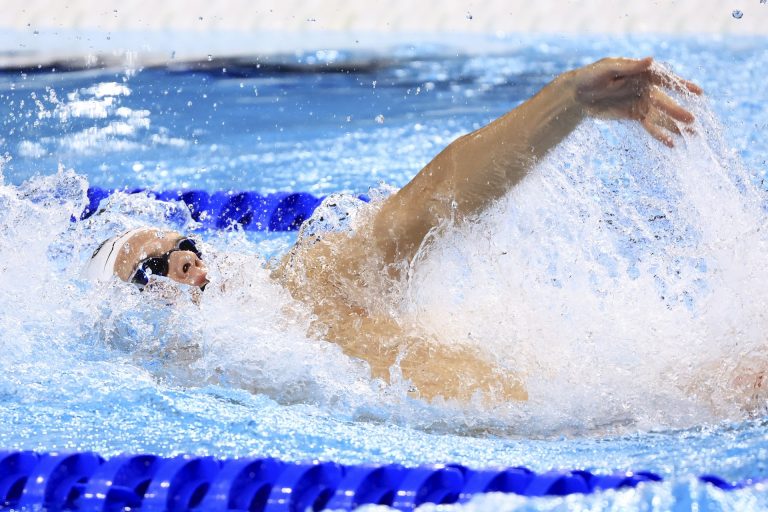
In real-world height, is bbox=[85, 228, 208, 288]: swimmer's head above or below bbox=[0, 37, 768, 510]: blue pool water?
above

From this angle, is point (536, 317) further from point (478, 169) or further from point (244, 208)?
point (244, 208)

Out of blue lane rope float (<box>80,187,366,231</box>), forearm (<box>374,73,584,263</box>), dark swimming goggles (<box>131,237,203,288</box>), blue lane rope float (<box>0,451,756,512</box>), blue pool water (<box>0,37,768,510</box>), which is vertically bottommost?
blue lane rope float (<box>0,451,756,512</box>)

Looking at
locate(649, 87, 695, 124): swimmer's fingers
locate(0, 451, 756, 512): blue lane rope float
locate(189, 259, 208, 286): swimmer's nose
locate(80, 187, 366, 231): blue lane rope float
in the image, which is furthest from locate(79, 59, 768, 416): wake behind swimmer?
locate(80, 187, 366, 231): blue lane rope float

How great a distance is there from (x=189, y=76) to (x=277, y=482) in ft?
14.6

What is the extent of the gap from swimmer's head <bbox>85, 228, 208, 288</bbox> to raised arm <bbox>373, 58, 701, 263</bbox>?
439 mm

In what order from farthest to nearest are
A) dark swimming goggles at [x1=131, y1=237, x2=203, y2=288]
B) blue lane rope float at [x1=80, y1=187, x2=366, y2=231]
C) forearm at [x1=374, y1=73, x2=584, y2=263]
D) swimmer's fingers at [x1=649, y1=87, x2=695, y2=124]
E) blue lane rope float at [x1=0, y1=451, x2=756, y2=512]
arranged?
blue lane rope float at [x1=80, y1=187, x2=366, y2=231]
dark swimming goggles at [x1=131, y1=237, x2=203, y2=288]
forearm at [x1=374, y1=73, x2=584, y2=263]
swimmer's fingers at [x1=649, y1=87, x2=695, y2=124]
blue lane rope float at [x1=0, y1=451, x2=756, y2=512]

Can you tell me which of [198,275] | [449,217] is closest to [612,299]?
[449,217]

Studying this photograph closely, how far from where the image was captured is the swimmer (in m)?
1.73

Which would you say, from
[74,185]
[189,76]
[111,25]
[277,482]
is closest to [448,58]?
[189,76]

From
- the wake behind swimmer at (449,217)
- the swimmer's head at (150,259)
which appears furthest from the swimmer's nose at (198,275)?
the wake behind swimmer at (449,217)

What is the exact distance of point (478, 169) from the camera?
1947mm

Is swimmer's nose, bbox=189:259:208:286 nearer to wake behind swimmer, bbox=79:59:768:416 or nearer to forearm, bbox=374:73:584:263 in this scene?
wake behind swimmer, bbox=79:59:768:416

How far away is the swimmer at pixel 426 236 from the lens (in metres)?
1.73

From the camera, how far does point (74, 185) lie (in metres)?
3.20
